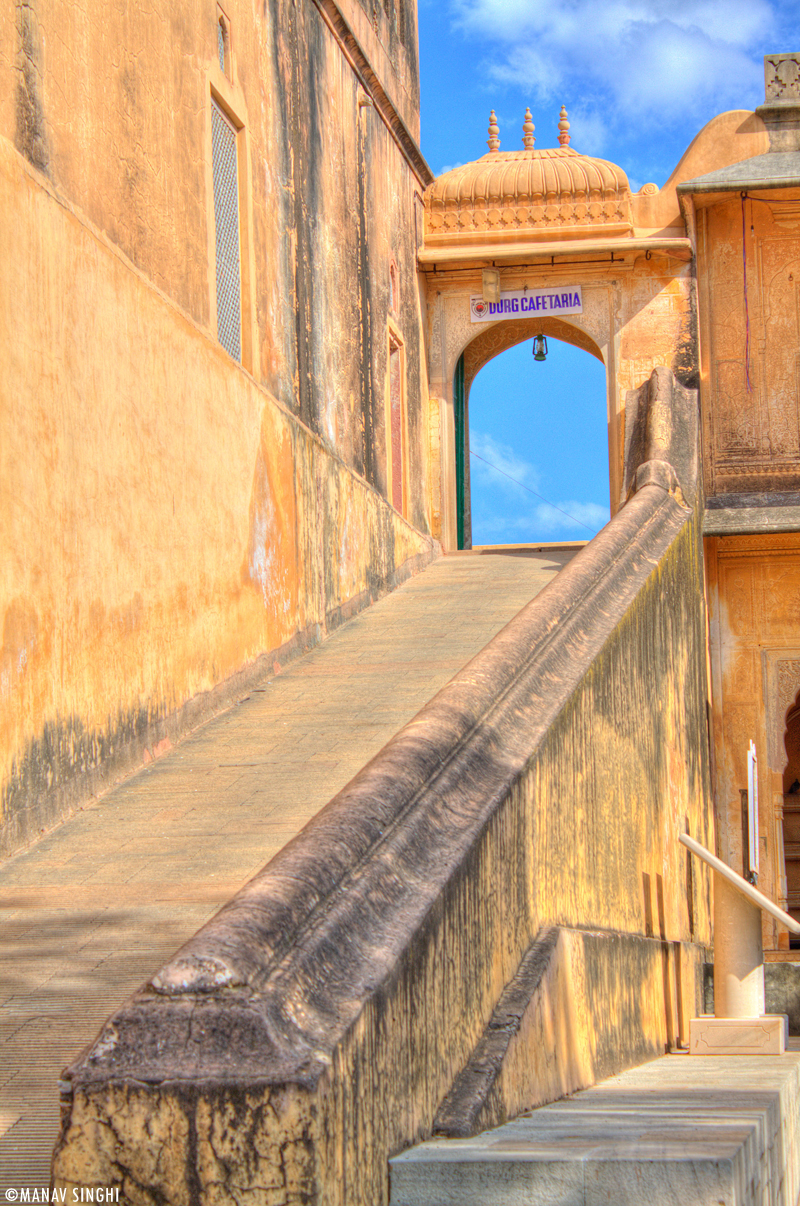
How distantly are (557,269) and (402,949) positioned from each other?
12463 millimetres

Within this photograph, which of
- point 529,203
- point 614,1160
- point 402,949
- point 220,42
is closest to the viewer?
point 614,1160

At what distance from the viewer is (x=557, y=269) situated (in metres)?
14.4

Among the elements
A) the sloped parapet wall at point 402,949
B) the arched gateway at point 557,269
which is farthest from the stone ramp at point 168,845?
the arched gateway at point 557,269

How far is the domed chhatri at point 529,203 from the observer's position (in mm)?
14188

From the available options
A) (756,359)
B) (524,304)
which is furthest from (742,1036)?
(524,304)

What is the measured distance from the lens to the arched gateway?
14055 mm

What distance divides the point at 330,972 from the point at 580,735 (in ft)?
7.37

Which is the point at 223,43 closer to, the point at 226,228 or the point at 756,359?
the point at 226,228

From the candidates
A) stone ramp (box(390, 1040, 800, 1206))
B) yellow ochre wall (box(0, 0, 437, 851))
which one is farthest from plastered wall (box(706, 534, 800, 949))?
stone ramp (box(390, 1040, 800, 1206))

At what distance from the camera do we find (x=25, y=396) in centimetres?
491

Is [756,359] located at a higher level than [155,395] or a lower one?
higher

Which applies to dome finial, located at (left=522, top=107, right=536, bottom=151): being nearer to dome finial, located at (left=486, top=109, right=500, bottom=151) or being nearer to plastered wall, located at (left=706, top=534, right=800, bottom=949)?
dome finial, located at (left=486, top=109, right=500, bottom=151)

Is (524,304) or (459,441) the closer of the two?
(524,304)

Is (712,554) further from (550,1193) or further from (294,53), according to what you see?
(550,1193)
